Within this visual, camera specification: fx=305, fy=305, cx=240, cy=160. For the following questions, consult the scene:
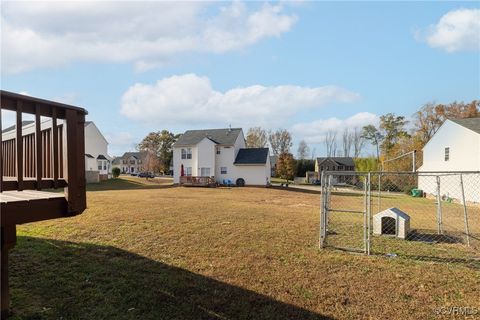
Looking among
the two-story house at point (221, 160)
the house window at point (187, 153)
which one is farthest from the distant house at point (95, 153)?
the house window at point (187, 153)

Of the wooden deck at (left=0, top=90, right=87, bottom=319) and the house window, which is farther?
the house window

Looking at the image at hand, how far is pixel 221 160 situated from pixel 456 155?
2276 centimetres

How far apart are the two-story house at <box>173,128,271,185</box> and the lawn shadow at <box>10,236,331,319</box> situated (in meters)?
29.1

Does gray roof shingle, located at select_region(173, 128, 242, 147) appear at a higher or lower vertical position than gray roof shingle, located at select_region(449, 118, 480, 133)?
higher

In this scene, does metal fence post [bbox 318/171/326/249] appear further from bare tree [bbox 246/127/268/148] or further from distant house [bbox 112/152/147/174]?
distant house [bbox 112/152/147/174]

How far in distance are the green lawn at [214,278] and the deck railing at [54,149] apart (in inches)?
63.5

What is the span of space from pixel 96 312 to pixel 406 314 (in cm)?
394

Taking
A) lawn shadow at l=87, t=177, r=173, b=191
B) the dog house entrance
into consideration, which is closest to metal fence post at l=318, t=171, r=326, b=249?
the dog house entrance

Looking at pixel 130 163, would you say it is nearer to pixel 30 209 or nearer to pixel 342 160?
pixel 342 160

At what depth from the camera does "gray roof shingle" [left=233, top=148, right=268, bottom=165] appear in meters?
34.9

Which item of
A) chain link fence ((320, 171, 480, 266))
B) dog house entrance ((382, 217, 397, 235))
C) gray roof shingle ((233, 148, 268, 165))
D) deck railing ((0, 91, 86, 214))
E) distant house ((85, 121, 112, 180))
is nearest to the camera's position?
deck railing ((0, 91, 86, 214))

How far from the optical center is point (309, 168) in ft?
199

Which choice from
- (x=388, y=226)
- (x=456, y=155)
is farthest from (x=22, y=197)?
(x=456, y=155)

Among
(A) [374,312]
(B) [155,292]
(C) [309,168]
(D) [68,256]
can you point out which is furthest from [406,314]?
(C) [309,168]
